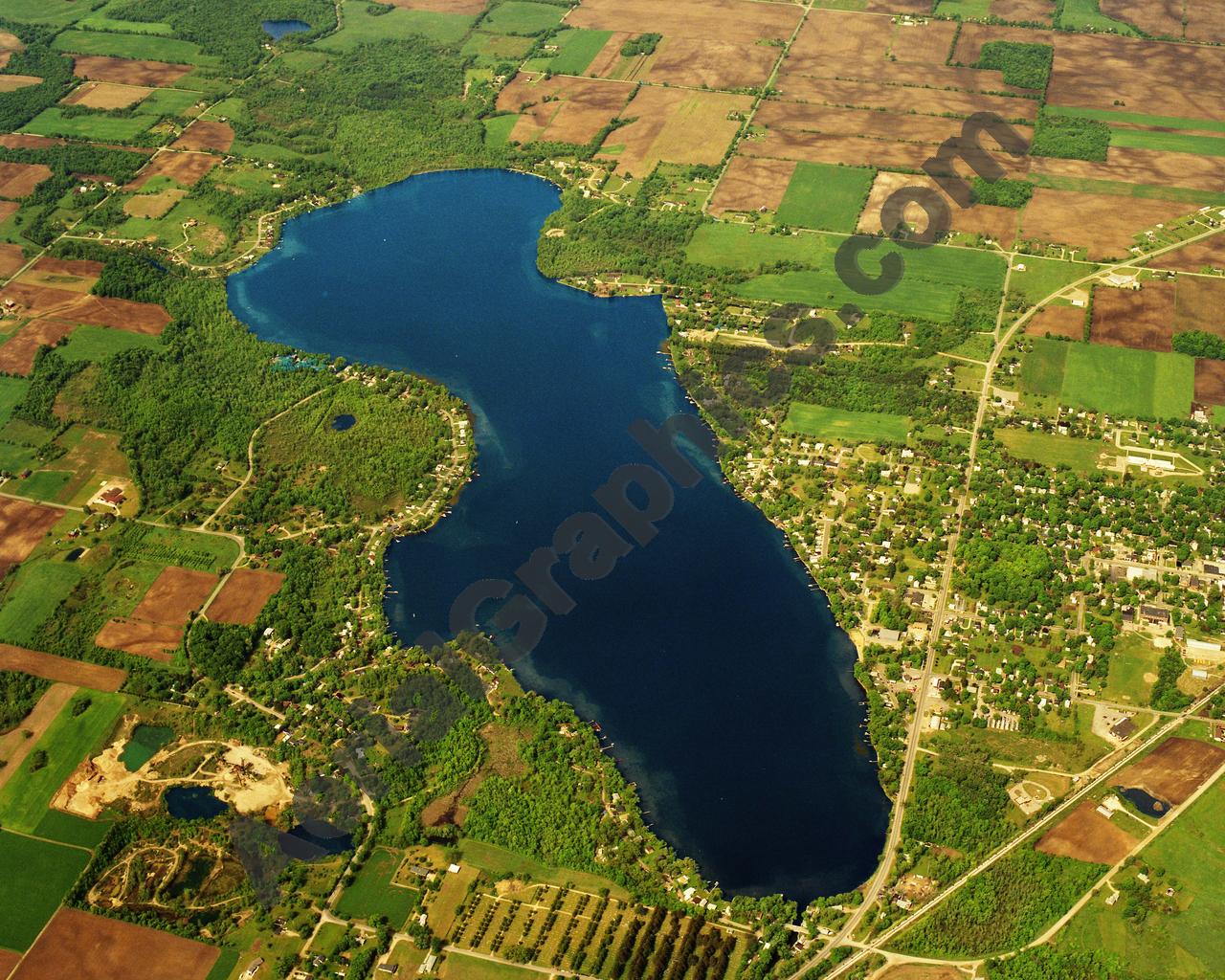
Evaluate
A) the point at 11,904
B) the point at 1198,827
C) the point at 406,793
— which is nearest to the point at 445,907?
the point at 406,793

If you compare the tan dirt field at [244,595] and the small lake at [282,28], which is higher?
the small lake at [282,28]

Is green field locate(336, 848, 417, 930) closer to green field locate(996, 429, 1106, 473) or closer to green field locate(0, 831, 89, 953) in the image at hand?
green field locate(0, 831, 89, 953)

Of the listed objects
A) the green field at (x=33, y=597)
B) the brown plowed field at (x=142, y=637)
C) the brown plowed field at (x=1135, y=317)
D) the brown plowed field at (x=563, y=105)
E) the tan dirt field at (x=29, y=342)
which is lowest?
the brown plowed field at (x=1135, y=317)

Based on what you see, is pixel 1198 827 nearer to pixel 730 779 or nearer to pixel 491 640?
pixel 730 779

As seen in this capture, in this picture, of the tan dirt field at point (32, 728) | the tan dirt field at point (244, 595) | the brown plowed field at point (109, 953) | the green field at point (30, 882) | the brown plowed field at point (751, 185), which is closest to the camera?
the brown plowed field at point (109, 953)

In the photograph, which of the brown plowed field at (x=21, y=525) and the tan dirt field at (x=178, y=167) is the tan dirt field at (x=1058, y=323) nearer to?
the brown plowed field at (x=21, y=525)

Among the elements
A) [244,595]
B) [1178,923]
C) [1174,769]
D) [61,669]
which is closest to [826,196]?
[1174,769]

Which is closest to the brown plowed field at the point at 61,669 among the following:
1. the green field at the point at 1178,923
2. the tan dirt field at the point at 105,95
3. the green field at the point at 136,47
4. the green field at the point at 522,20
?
the green field at the point at 1178,923

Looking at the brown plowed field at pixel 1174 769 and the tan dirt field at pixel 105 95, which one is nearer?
the brown plowed field at pixel 1174 769
